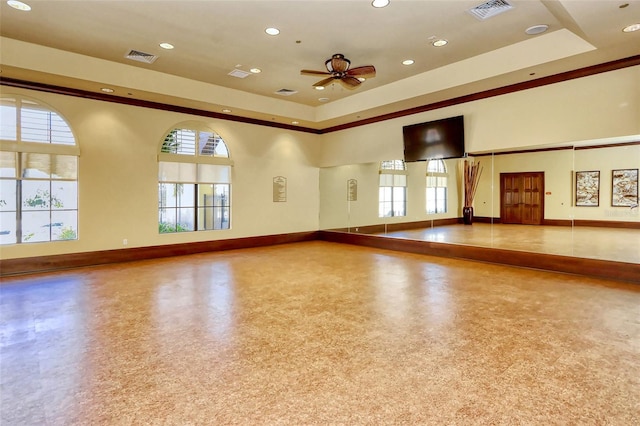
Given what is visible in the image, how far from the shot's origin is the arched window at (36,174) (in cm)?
648

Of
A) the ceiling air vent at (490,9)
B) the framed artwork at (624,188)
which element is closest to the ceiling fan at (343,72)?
the ceiling air vent at (490,9)

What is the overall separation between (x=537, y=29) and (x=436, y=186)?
3964mm

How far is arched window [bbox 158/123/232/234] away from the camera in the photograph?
8.41 m

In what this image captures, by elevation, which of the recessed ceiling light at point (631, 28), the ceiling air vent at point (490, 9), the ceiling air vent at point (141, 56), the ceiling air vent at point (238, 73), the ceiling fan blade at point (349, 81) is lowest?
the ceiling fan blade at point (349, 81)

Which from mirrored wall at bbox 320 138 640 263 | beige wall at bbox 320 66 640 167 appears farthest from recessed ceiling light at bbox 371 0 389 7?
mirrored wall at bbox 320 138 640 263

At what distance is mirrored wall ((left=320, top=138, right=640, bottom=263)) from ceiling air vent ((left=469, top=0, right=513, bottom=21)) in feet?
9.66

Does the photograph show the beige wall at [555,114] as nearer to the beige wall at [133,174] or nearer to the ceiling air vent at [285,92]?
the ceiling air vent at [285,92]

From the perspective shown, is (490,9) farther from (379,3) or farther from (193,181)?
(193,181)

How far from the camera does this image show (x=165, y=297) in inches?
201

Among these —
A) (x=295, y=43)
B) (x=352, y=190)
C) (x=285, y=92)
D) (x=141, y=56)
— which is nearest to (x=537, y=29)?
(x=295, y=43)

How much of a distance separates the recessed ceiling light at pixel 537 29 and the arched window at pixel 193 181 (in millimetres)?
7044

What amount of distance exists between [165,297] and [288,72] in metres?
4.95

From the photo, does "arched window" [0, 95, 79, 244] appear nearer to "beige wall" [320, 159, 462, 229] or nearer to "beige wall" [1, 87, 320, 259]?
"beige wall" [1, 87, 320, 259]

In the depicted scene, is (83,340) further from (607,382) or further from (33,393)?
(607,382)
